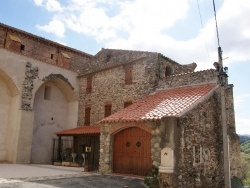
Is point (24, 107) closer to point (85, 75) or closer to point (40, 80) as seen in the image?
point (40, 80)

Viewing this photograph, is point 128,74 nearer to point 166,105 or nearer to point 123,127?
point 166,105

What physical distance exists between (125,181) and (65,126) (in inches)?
498

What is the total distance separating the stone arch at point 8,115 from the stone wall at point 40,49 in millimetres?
3330

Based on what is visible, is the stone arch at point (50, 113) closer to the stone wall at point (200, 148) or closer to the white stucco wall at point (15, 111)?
the white stucco wall at point (15, 111)

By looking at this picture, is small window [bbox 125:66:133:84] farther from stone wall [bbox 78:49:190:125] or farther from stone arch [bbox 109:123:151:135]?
stone arch [bbox 109:123:151:135]

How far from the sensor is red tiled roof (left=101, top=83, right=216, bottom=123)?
1180 cm

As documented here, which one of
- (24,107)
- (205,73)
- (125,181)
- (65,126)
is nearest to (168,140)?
(125,181)

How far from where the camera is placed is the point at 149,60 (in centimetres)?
1744

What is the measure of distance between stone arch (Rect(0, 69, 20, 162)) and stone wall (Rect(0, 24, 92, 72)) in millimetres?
3330

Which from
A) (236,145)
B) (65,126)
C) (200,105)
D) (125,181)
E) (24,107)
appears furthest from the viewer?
(65,126)

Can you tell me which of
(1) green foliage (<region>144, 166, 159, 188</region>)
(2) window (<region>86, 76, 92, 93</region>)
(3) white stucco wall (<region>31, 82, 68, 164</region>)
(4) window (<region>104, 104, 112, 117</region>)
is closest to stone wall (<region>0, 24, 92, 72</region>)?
(2) window (<region>86, 76, 92, 93</region>)

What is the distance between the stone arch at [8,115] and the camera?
→ 1855cm

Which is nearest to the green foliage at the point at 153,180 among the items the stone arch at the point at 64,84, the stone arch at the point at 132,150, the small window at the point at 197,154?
the stone arch at the point at 132,150

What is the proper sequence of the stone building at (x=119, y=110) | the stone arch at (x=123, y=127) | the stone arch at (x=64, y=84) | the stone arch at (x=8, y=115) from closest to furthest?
the stone building at (x=119, y=110) → the stone arch at (x=123, y=127) → the stone arch at (x=8, y=115) → the stone arch at (x=64, y=84)
